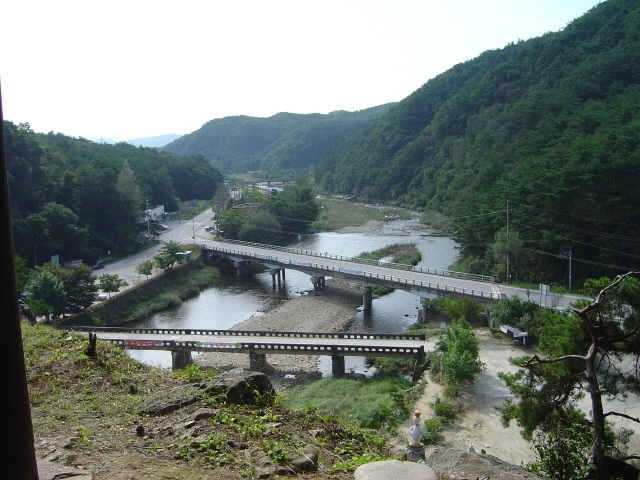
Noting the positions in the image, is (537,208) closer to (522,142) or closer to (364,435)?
(522,142)

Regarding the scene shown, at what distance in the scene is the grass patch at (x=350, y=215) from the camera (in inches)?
2987

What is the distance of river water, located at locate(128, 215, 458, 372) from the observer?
3391cm

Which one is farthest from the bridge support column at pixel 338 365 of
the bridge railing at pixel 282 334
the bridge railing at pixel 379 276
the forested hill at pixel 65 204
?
the forested hill at pixel 65 204

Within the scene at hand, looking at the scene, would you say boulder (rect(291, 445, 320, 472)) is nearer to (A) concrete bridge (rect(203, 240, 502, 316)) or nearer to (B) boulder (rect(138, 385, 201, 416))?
(B) boulder (rect(138, 385, 201, 416))

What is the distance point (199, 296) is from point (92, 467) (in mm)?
39197

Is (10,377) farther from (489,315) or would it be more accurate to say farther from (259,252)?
(259,252)

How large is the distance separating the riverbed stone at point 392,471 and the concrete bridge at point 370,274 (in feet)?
90.9

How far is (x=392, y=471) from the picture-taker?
4719 millimetres

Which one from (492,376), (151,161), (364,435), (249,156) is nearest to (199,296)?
(492,376)

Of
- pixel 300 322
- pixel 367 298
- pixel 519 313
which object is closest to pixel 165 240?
pixel 300 322

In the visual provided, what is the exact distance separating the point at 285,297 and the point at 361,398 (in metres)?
22.5

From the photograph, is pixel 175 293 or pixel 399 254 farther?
pixel 399 254

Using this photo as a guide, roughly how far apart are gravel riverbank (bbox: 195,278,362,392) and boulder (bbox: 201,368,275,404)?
1589 cm

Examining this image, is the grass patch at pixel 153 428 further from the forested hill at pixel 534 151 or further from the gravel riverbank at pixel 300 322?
the forested hill at pixel 534 151
